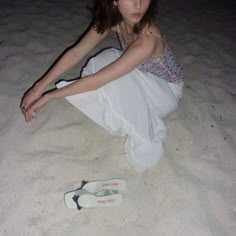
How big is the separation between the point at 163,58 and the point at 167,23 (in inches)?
76.1

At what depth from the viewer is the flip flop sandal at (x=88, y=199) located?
58.3 inches

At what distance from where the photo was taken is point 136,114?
5.19 feet

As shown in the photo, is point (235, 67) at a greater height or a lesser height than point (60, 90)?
lesser

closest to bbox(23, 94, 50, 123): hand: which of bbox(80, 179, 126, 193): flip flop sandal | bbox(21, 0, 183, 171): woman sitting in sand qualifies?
bbox(21, 0, 183, 171): woman sitting in sand

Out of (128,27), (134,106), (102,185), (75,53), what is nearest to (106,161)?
(102,185)

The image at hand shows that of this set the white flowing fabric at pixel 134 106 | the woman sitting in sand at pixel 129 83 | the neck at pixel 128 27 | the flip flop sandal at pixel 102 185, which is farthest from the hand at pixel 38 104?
the neck at pixel 128 27

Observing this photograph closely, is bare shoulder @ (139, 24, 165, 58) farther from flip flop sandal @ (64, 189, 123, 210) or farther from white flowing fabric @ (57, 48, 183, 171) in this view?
flip flop sandal @ (64, 189, 123, 210)

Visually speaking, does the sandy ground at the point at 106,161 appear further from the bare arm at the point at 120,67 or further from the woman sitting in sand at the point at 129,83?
the bare arm at the point at 120,67

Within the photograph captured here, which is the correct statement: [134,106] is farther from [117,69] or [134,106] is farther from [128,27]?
[128,27]

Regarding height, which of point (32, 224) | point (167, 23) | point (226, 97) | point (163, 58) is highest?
point (163, 58)

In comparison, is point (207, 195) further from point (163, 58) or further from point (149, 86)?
point (163, 58)

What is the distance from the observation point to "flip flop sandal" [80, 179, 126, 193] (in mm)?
1576

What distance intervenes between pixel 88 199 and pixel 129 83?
0.69 meters

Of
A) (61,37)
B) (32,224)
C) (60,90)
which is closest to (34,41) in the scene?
(61,37)
